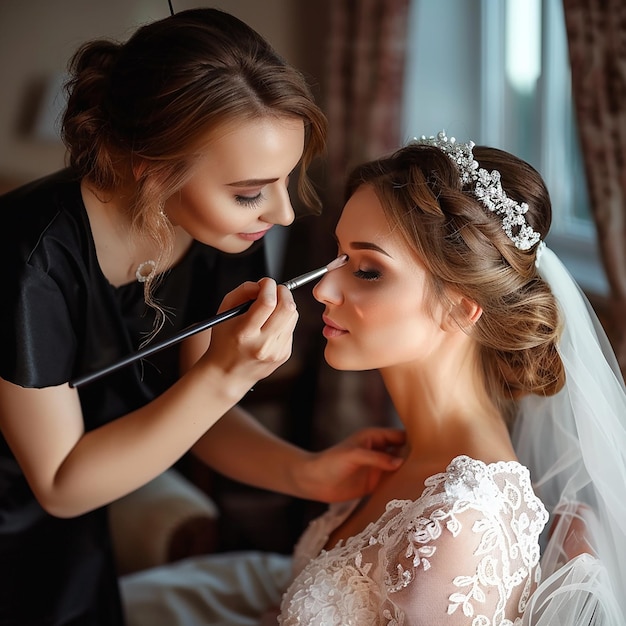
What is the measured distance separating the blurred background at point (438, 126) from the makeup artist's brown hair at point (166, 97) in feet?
0.89

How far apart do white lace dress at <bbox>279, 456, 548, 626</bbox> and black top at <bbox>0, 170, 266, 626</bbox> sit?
42 cm

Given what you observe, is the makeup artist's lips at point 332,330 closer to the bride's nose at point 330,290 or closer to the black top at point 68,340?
the bride's nose at point 330,290

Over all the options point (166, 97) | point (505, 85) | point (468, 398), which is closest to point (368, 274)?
point (468, 398)

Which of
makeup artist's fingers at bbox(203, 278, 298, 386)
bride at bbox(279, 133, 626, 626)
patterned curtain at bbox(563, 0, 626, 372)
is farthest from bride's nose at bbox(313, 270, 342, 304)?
patterned curtain at bbox(563, 0, 626, 372)

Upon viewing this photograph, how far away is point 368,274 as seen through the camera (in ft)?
3.89

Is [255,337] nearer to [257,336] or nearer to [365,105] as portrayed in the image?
[257,336]

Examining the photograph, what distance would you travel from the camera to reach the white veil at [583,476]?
3.57 feet

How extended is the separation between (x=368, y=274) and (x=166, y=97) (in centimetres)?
39

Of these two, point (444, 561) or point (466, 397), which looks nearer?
point (444, 561)

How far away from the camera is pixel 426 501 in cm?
110

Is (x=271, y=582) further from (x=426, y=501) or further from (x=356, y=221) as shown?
(x=356, y=221)

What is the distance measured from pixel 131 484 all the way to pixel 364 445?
44 centimetres

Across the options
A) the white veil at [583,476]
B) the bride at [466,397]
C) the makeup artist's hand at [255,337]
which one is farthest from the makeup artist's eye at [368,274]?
the white veil at [583,476]

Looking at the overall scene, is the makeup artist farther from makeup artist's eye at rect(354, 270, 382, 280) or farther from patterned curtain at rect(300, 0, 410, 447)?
patterned curtain at rect(300, 0, 410, 447)
